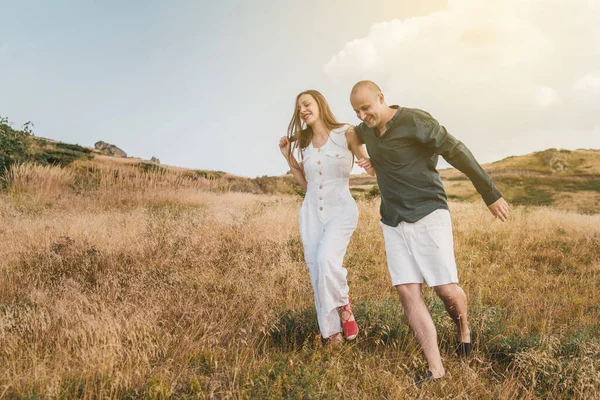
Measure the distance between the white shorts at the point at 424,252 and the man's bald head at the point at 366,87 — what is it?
97 cm

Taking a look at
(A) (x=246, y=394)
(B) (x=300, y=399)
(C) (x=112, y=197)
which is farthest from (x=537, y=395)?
(C) (x=112, y=197)

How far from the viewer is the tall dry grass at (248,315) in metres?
2.73

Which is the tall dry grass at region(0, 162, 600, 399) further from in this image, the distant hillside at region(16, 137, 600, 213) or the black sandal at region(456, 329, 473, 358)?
the distant hillside at region(16, 137, 600, 213)

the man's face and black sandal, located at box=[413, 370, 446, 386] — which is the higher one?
the man's face

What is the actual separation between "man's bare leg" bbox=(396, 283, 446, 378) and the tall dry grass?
13 centimetres

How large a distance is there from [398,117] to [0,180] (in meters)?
13.3

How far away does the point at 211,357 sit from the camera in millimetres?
2934

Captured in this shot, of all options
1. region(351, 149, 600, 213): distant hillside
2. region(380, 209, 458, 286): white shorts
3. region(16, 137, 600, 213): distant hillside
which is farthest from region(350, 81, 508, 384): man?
region(351, 149, 600, 213): distant hillside

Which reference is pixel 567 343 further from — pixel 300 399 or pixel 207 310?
pixel 207 310

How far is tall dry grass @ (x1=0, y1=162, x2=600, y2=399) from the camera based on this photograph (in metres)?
2.73

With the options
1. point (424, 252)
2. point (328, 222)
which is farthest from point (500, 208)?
point (328, 222)

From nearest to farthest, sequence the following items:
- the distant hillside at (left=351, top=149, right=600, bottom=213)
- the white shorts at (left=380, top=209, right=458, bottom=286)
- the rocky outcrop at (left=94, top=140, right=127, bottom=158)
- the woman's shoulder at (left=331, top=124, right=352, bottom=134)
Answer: the white shorts at (left=380, top=209, right=458, bottom=286), the woman's shoulder at (left=331, top=124, right=352, bottom=134), the distant hillside at (left=351, top=149, right=600, bottom=213), the rocky outcrop at (left=94, top=140, right=127, bottom=158)

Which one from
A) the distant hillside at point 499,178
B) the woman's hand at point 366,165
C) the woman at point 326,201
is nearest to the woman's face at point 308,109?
the woman at point 326,201

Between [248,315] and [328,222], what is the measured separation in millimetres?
1308
